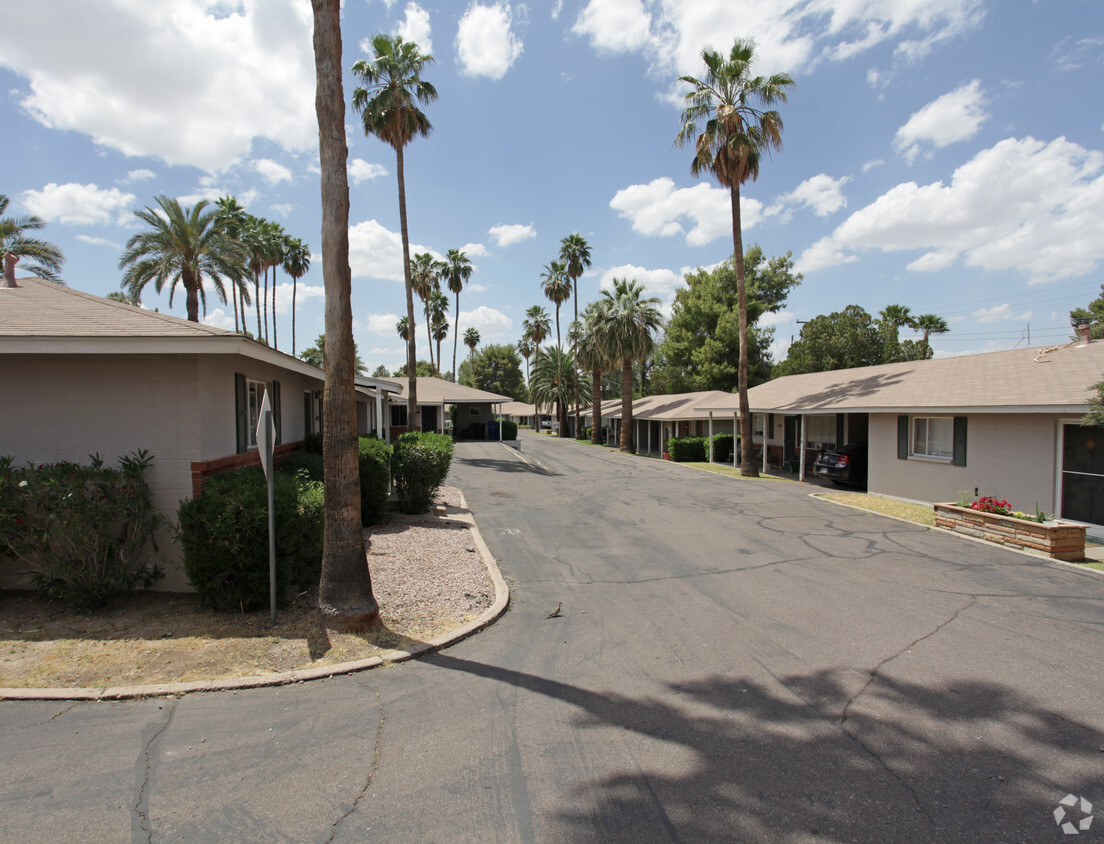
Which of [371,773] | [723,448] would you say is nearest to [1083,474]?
[371,773]

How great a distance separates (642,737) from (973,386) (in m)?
15.0

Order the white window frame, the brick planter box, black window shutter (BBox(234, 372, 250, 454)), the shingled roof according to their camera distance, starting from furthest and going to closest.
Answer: the shingled roof, the brick planter box, the white window frame, black window shutter (BBox(234, 372, 250, 454))

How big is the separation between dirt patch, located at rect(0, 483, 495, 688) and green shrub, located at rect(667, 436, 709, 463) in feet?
77.6

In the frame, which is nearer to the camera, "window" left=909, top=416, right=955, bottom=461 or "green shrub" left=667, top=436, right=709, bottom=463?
"window" left=909, top=416, right=955, bottom=461

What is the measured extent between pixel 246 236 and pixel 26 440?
118 ft

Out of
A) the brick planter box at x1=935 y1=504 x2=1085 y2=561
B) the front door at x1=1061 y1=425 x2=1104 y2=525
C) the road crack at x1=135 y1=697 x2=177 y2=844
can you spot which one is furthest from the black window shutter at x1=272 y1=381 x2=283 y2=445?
the front door at x1=1061 y1=425 x2=1104 y2=525

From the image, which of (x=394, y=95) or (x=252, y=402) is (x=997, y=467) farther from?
→ (x=394, y=95)

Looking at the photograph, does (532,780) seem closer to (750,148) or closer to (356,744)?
(356,744)

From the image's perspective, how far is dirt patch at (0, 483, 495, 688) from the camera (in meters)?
4.96

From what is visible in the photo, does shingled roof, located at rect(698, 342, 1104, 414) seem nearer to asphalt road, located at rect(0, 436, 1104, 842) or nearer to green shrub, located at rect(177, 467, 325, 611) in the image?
asphalt road, located at rect(0, 436, 1104, 842)

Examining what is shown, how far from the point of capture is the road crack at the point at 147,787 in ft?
10.1

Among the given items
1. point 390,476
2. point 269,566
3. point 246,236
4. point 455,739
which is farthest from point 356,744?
point 246,236

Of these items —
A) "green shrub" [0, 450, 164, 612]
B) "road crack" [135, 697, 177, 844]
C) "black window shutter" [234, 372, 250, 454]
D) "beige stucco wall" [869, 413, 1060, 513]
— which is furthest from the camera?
"beige stucco wall" [869, 413, 1060, 513]

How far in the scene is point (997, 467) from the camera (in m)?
13.2
